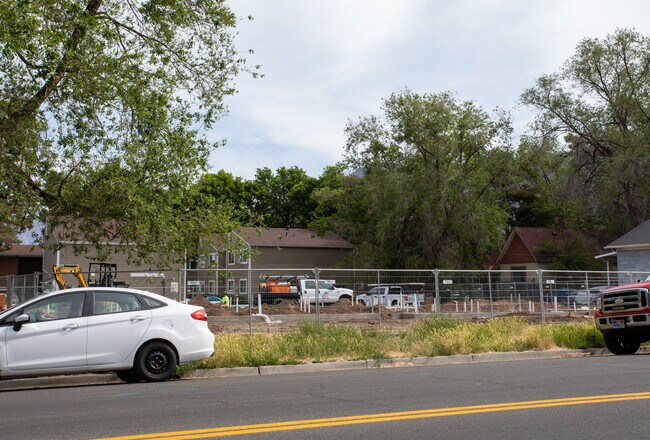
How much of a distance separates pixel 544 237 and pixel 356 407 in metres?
52.1

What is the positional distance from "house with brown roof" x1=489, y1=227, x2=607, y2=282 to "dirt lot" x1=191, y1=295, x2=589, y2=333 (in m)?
31.0

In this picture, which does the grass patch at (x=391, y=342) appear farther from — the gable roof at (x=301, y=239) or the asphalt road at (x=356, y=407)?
the gable roof at (x=301, y=239)

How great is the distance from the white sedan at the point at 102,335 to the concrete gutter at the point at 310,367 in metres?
0.76

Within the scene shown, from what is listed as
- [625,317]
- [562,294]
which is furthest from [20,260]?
[625,317]

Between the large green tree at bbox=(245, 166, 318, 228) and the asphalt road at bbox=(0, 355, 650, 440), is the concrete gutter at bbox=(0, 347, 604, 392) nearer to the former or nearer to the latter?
the asphalt road at bbox=(0, 355, 650, 440)

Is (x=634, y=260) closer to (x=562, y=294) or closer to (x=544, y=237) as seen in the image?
(x=544, y=237)

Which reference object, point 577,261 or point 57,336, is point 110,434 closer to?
point 57,336

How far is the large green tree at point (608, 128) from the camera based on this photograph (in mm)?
46969

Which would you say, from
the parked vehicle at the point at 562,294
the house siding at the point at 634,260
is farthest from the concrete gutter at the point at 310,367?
the house siding at the point at 634,260

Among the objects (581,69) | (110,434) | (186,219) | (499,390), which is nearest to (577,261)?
(581,69)

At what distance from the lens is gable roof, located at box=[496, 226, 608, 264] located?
5425cm

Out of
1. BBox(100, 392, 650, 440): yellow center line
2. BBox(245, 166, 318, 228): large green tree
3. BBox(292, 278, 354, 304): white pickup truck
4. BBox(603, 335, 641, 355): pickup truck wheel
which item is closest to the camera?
BBox(100, 392, 650, 440): yellow center line

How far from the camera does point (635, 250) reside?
43.0 m

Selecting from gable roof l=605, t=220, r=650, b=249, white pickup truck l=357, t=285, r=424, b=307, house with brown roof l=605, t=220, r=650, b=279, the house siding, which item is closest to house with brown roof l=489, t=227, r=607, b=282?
the house siding
